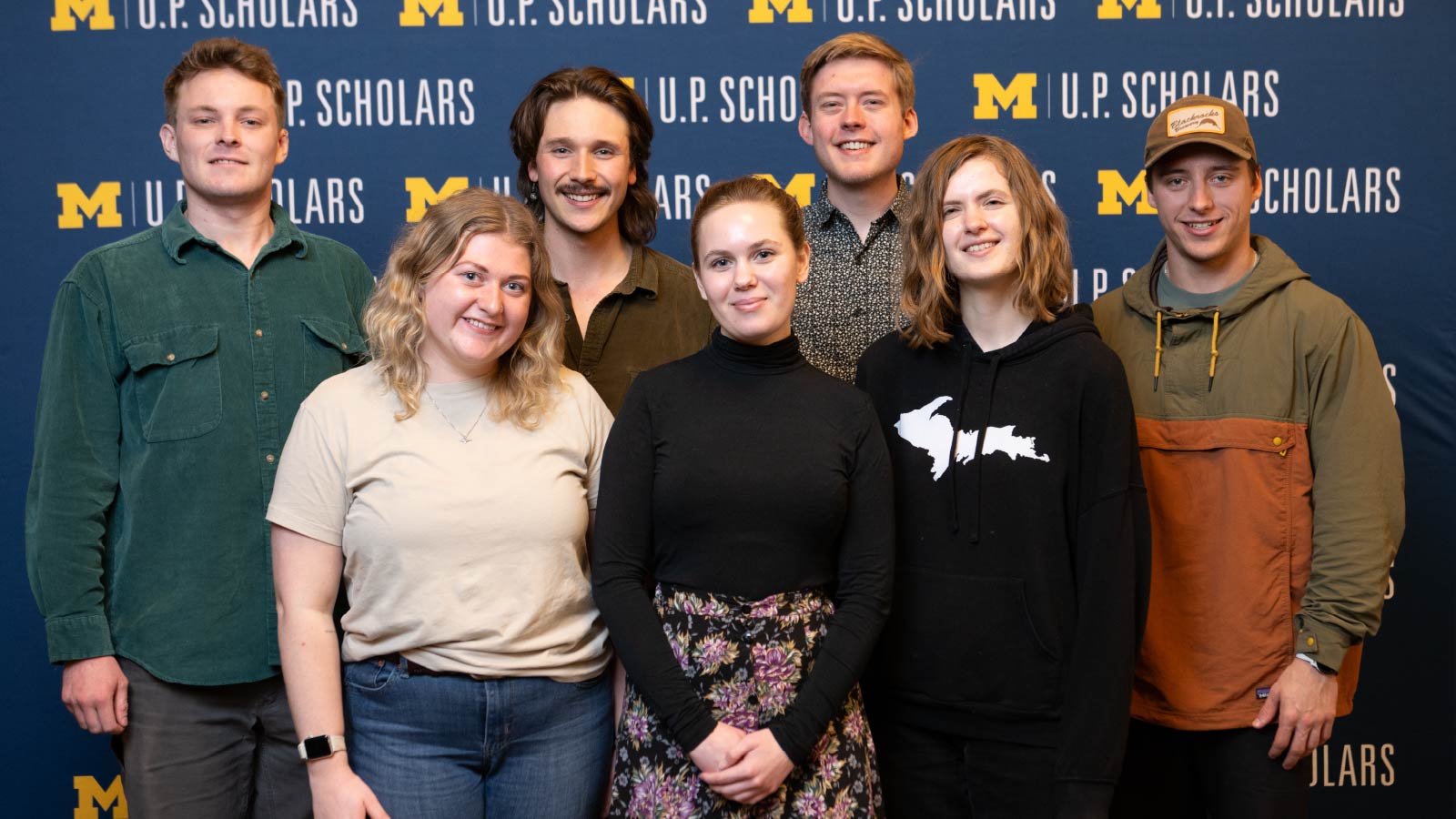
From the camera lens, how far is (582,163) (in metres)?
2.18

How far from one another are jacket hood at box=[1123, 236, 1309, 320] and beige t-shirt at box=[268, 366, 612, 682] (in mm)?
1115

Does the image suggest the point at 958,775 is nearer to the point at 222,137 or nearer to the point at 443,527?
the point at 443,527

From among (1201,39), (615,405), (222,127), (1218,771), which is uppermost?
Answer: (1201,39)

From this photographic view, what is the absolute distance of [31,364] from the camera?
10.2ft

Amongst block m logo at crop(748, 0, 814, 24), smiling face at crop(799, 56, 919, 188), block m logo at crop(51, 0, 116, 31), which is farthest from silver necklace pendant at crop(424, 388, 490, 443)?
block m logo at crop(51, 0, 116, 31)

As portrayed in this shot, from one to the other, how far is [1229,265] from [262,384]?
69.4 inches

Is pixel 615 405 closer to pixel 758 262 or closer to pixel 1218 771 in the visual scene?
pixel 758 262

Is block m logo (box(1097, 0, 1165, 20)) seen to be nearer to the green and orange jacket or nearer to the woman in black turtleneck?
the green and orange jacket

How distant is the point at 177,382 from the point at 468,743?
86 cm

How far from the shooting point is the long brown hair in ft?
7.30

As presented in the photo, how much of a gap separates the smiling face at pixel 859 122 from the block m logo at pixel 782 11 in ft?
2.68

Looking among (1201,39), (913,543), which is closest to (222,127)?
(913,543)

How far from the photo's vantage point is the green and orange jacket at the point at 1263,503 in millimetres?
1922

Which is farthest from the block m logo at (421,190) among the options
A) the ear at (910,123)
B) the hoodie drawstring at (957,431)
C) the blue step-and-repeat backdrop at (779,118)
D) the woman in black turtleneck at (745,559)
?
the hoodie drawstring at (957,431)
